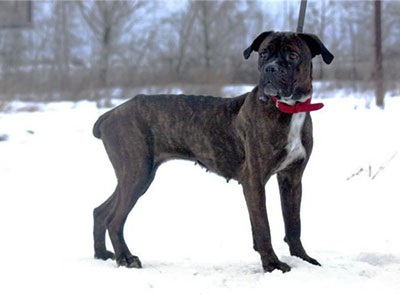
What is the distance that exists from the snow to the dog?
0.93 ft

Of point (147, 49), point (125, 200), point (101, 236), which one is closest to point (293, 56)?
Result: point (125, 200)

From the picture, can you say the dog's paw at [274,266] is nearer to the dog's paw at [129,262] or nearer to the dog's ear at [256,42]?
the dog's paw at [129,262]

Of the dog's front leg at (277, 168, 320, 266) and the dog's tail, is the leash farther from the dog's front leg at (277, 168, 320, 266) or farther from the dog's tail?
the dog's tail

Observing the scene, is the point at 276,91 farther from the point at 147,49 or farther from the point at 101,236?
the point at 147,49

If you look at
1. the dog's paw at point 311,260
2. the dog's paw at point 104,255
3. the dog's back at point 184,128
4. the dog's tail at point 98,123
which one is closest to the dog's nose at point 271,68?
the dog's back at point 184,128

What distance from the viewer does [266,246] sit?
4.64 meters

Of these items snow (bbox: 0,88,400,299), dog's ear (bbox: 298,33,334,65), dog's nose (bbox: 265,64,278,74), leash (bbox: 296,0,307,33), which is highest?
leash (bbox: 296,0,307,33)

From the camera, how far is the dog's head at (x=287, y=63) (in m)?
4.32

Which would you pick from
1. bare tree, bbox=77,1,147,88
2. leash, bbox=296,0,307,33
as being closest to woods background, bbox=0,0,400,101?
bare tree, bbox=77,1,147,88

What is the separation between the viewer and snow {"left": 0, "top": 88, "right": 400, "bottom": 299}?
4.27 meters

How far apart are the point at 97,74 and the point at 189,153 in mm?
27774

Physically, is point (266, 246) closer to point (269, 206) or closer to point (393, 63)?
point (269, 206)

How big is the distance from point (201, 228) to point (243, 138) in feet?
6.55

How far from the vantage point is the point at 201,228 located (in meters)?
6.62
